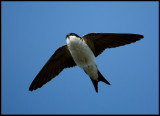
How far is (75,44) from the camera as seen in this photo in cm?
771

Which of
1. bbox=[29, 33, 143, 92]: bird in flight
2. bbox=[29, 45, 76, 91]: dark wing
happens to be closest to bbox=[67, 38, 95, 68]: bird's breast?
bbox=[29, 33, 143, 92]: bird in flight

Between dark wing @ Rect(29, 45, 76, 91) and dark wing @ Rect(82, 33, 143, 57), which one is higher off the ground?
dark wing @ Rect(82, 33, 143, 57)

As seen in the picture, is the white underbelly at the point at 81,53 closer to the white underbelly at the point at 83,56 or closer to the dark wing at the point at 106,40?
the white underbelly at the point at 83,56

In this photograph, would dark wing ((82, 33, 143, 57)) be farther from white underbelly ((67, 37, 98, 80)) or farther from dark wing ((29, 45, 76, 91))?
dark wing ((29, 45, 76, 91))

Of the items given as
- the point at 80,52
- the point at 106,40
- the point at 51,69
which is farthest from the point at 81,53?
the point at 51,69

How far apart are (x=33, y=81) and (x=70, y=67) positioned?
1014 millimetres

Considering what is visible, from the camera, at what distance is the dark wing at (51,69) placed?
28.4 ft

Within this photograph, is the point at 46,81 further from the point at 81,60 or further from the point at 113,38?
the point at 113,38

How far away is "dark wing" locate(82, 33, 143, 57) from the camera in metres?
8.14

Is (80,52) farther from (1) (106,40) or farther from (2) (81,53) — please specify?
(1) (106,40)

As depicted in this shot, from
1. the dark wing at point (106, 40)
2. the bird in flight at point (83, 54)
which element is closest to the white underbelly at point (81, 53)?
the bird in flight at point (83, 54)

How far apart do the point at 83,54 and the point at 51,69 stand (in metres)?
1.32

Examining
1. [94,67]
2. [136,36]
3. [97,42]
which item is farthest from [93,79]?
[136,36]

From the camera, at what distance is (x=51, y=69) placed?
8758 mm
